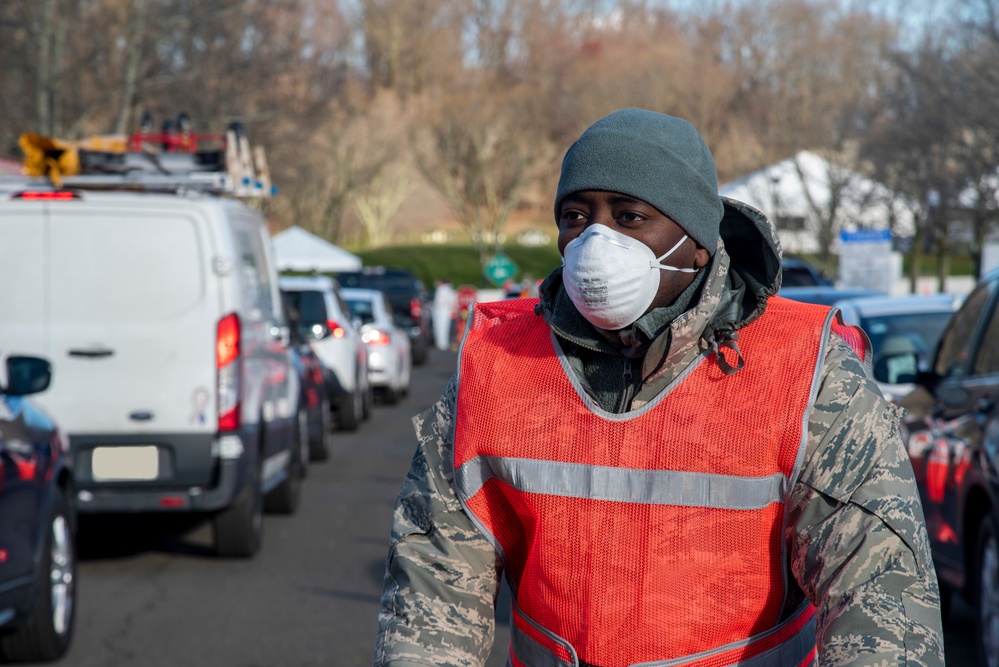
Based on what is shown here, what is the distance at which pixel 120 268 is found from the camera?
7809 mm

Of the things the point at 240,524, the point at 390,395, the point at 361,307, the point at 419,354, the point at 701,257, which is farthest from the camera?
the point at 419,354

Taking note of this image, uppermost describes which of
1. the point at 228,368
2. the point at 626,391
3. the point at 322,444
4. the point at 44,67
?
the point at 44,67

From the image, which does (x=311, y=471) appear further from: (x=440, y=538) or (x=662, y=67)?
(x=662, y=67)

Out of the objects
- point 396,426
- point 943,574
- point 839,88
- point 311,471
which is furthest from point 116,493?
point 839,88

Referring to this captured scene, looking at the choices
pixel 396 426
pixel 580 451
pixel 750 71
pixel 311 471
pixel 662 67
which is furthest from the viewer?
pixel 662 67

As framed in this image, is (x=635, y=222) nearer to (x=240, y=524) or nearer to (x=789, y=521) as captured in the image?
(x=789, y=521)

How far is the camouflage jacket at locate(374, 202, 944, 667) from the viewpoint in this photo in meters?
2.11

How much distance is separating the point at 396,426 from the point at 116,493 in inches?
370

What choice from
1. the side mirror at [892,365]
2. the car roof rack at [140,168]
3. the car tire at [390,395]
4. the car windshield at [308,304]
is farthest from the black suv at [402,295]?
the side mirror at [892,365]

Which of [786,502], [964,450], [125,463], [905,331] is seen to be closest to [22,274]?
[125,463]

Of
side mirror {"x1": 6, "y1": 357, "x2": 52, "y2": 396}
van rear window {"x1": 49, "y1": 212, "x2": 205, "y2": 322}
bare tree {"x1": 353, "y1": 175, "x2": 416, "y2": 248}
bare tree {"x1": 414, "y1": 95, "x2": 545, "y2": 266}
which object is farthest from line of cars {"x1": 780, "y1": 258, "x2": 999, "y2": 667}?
bare tree {"x1": 353, "y1": 175, "x2": 416, "y2": 248}

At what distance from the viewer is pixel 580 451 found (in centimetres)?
232

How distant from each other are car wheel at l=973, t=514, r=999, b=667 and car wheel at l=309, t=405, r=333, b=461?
8015 mm

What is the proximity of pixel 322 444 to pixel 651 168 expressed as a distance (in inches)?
439
